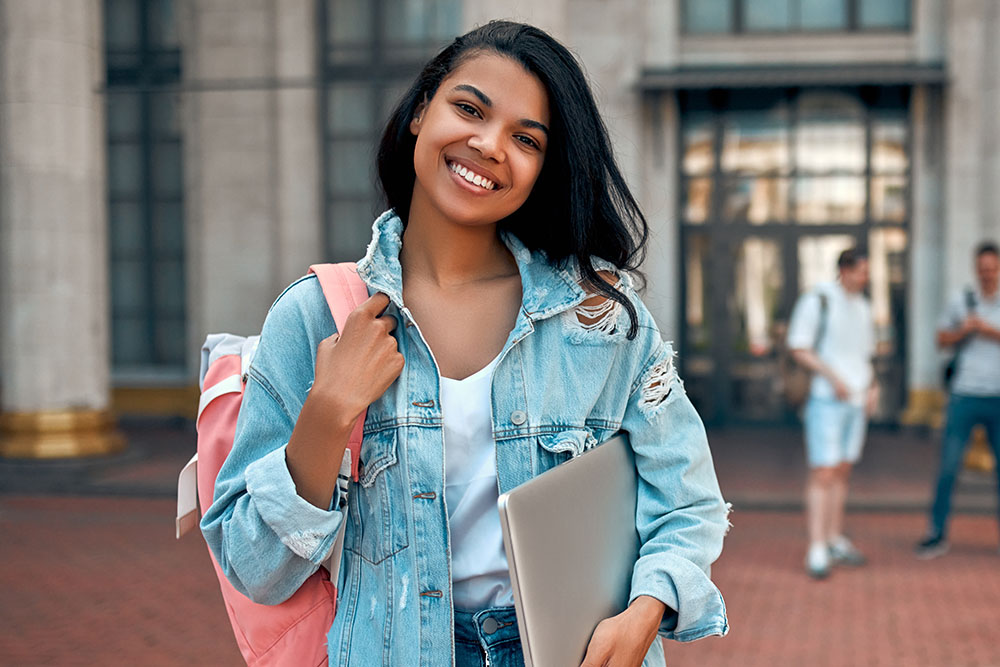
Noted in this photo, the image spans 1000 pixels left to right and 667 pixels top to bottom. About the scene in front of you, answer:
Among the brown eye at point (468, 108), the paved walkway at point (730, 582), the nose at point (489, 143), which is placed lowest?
the paved walkway at point (730, 582)

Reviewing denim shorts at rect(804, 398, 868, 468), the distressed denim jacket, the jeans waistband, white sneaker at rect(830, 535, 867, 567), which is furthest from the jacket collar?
white sneaker at rect(830, 535, 867, 567)

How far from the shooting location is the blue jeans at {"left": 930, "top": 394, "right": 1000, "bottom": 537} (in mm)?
6922

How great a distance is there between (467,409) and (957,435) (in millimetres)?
6335

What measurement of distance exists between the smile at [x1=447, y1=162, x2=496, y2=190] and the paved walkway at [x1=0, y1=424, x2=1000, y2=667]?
3.90 meters

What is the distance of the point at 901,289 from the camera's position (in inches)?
524

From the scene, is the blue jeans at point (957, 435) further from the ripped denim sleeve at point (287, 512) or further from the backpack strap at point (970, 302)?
the ripped denim sleeve at point (287, 512)

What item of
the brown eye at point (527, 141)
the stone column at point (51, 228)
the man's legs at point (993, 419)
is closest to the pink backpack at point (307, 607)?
the brown eye at point (527, 141)

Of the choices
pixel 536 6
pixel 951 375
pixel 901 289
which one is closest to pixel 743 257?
pixel 901 289

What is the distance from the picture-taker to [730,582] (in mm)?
6320

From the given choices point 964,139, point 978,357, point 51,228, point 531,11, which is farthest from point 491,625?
point 964,139

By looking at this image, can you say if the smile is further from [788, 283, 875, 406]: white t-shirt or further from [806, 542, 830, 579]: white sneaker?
[806, 542, 830, 579]: white sneaker

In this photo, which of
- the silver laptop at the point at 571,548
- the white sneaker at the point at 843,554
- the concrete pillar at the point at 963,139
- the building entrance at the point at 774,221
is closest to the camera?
the silver laptop at the point at 571,548

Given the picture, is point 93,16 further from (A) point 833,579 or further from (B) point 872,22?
(B) point 872,22

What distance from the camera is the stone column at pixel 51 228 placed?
9.77 metres
